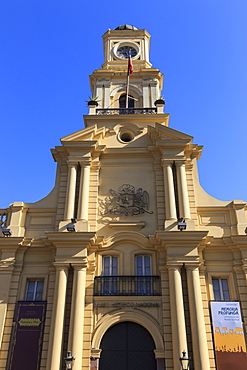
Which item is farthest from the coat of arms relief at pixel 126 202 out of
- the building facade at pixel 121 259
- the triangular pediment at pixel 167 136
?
the triangular pediment at pixel 167 136

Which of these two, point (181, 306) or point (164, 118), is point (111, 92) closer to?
point (164, 118)

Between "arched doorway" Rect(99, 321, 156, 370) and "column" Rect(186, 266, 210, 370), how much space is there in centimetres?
199

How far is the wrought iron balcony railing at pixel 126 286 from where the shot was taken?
16.9 metres

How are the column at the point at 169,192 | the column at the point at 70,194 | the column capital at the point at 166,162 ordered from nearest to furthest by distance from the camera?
the column at the point at 169,192, the column at the point at 70,194, the column capital at the point at 166,162

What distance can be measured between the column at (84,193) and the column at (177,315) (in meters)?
5.20

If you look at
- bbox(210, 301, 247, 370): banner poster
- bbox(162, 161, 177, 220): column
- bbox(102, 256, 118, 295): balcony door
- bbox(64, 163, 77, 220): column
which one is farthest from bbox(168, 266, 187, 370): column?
bbox(64, 163, 77, 220): column

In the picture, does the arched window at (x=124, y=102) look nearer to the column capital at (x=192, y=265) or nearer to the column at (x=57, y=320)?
the column capital at (x=192, y=265)

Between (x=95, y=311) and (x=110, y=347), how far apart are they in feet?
5.49

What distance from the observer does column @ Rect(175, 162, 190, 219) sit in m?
18.6

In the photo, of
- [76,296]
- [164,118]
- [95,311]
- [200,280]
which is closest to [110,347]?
[95,311]

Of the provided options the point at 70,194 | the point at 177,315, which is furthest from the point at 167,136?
the point at 177,315

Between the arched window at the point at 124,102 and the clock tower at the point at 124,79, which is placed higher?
the clock tower at the point at 124,79

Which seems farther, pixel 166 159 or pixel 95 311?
pixel 166 159

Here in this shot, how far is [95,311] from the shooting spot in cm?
1656
